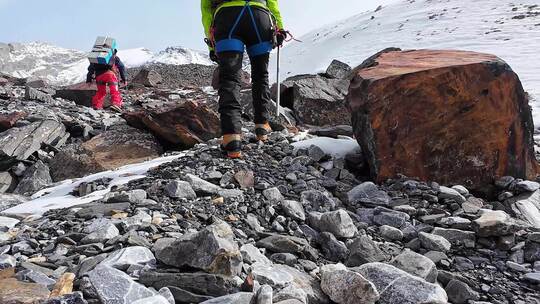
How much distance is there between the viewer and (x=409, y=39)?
32812 mm

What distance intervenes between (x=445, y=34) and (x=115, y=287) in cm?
3427

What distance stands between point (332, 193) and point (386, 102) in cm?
99

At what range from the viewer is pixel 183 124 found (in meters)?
6.84

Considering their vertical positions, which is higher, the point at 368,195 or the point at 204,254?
the point at 204,254

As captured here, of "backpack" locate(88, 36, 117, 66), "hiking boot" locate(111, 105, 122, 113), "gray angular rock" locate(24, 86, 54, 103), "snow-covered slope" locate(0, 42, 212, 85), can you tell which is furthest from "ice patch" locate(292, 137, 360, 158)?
"snow-covered slope" locate(0, 42, 212, 85)

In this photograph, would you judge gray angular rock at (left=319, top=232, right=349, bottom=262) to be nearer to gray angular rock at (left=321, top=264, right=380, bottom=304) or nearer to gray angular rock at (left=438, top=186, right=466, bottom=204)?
gray angular rock at (left=321, top=264, right=380, bottom=304)

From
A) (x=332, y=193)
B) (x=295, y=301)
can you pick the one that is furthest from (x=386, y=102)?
(x=295, y=301)

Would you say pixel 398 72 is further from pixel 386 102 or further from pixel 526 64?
pixel 526 64

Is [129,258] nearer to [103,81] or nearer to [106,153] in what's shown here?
[106,153]

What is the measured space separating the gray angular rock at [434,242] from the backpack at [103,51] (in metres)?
9.88

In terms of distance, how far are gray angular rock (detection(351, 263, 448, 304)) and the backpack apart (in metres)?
10.2

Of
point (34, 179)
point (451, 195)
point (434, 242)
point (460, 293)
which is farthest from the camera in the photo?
point (34, 179)

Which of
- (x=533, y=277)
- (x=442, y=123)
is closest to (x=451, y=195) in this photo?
(x=442, y=123)

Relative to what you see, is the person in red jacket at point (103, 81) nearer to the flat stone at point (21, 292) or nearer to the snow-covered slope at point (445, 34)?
the flat stone at point (21, 292)
